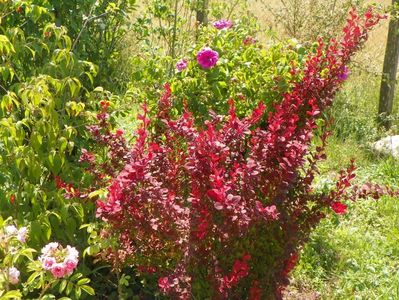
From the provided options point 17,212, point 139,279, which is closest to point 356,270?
point 139,279

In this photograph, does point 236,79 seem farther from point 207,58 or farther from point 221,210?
point 221,210

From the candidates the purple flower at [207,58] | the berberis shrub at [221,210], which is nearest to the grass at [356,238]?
the purple flower at [207,58]

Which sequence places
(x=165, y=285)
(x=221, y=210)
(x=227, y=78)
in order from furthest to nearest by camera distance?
(x=227, y=78), (x=165, y=285), (x=221, y=210)

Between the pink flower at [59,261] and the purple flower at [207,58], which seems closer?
the pink flower at [59,261]

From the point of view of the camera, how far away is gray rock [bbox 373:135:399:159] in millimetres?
5480

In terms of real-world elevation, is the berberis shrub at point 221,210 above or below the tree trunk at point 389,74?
below

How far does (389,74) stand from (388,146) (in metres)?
0.89

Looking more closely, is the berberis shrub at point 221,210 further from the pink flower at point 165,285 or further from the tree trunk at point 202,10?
the tree trunk at point 202,10

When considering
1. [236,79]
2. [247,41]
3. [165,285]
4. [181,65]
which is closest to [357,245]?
[236,79]

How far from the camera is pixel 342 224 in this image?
4383mm

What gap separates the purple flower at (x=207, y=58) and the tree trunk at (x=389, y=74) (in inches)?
109

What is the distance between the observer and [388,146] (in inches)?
217

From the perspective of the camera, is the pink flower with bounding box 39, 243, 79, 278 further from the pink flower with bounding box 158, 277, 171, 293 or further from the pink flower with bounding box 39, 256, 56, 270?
the pink flower with bounding box 158, 277, 171, 293

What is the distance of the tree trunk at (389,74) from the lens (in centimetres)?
589
